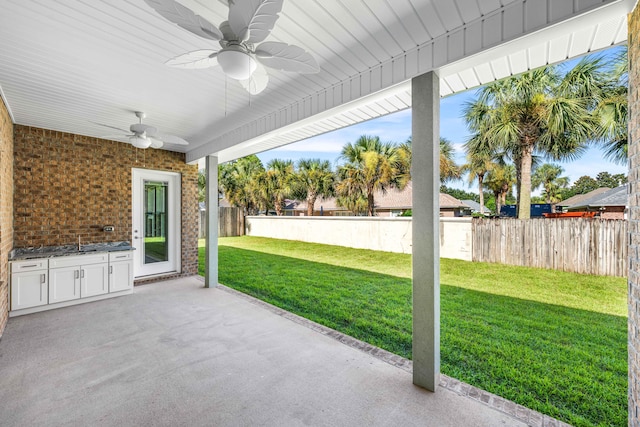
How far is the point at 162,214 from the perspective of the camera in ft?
21.3

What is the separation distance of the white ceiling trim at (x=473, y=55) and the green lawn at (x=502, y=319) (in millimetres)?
2808

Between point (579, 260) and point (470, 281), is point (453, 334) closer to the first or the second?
point (470, 281)

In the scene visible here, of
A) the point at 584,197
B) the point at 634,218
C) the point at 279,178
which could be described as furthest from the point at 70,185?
the point at 584,197

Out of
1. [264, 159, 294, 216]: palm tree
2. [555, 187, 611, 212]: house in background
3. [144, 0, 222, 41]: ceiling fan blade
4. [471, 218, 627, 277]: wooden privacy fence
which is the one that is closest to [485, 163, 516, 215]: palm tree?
[555, 187, 611, 212]: house in background

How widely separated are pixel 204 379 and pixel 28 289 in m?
3.73

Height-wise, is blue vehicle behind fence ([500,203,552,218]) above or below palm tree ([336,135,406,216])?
below

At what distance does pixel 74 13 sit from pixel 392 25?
8.03 ft

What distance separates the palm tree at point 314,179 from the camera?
635 inches

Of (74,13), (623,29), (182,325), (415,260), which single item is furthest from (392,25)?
(182,325)

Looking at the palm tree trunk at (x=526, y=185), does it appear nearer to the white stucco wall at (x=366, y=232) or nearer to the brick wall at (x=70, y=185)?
the white stucco wall at (x=366, y=232)

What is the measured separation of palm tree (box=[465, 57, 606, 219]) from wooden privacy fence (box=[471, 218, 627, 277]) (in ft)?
7.24

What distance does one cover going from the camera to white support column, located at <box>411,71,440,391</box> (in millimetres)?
2490

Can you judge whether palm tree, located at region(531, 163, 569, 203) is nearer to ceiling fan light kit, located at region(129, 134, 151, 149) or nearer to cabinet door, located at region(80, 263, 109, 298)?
ceiling fan light kit, located at region(129, 134, 151, 149)

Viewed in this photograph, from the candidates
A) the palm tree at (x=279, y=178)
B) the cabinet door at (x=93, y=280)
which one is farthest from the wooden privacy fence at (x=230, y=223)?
the cabinet door at (x=93, y=280)
